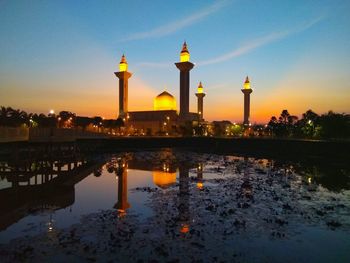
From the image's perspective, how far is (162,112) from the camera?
361 ft

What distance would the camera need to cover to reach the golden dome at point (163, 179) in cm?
2520

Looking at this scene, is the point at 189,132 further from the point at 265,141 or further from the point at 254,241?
the point at 254,241

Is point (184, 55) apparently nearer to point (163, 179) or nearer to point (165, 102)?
point (165, 102)

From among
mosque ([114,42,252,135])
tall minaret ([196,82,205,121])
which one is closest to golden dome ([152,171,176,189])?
mosque ([114,42,252,135])

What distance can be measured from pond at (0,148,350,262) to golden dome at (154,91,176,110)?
88.3 meters

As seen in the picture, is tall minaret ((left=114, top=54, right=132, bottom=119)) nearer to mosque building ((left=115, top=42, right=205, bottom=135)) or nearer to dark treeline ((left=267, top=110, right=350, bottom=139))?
mosque building ((left=115, top=42, right=205, bottom=135))

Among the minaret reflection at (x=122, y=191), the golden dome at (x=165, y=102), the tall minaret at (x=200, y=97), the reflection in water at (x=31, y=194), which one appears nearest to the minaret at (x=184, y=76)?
the golden dome at (x=165, y=102)

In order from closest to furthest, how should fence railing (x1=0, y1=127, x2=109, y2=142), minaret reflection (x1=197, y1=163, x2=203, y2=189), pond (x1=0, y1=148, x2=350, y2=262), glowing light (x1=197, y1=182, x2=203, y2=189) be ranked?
pond (x1=0, y1=148, x2=350, y2=262) < glowing light (x1=197, y1=182, x2=203, y2=189) < minaret reflection (x1=197, y1=163, x2=203, y2=189) < fence railing (x1=0, y1=127, x2=109, y2=142)

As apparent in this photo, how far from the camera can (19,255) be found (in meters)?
10.5

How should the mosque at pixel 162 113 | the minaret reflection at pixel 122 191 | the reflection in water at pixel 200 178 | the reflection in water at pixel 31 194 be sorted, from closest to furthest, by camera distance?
1. the reflection in water at pixel 31 194
2. the minaret reflection at pixel 122 191
3. the reflection in water at pixel 200 178
4. the mosque at pixel 162 113

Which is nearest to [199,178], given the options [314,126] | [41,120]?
[314,126]

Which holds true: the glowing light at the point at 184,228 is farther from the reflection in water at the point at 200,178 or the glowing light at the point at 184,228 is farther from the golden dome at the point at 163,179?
the golden dome at the point at 163,179

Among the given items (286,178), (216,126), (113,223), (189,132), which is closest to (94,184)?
(113,223)

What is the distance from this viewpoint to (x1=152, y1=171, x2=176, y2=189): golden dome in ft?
82.7
